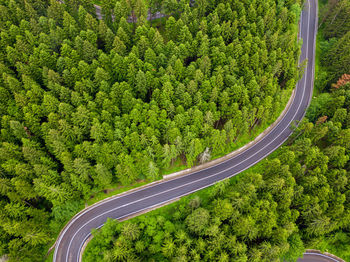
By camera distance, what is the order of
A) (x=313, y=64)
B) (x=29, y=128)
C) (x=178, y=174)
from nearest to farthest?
(x=29, y=128) → (x=178, y=174) → (x=313, y=64)

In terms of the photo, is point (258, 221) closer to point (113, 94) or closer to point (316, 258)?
point (316, 258)

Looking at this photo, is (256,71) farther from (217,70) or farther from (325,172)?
(325,172)

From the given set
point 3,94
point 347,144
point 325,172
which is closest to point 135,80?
point 3,94

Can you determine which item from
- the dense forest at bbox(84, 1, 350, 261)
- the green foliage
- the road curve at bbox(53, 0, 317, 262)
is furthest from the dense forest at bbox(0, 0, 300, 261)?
the green foliage

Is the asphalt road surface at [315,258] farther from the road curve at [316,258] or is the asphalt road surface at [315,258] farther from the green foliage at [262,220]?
the green foliage at [262,220]

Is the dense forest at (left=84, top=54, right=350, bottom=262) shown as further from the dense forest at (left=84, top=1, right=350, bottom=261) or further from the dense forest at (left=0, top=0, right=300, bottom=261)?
the dense forest at (left=0, top=0, right=300, bottom=261)

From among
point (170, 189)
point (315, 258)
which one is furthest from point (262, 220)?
point (315, 258)


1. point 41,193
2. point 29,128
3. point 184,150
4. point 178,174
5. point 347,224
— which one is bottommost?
point 347,224
